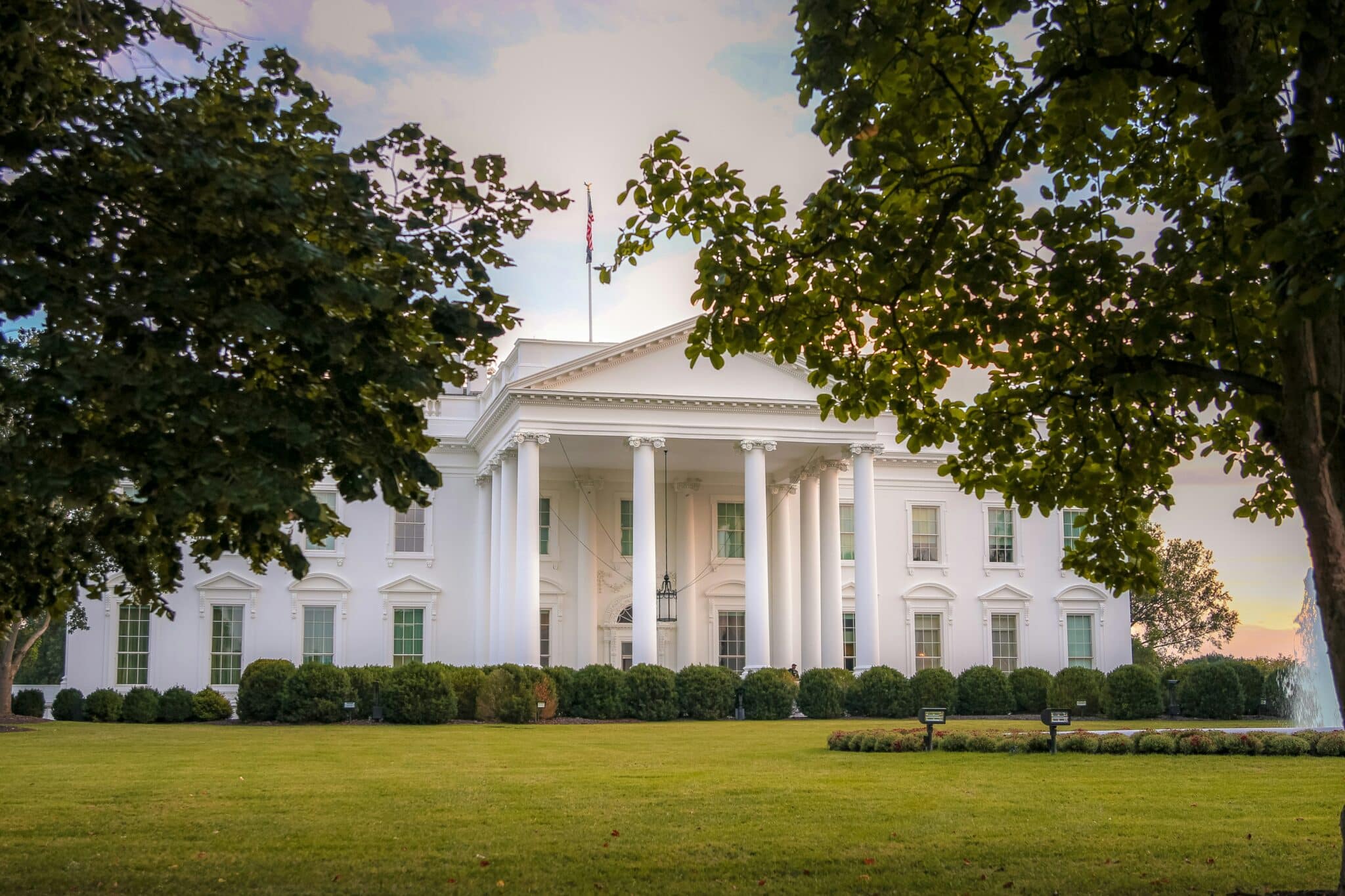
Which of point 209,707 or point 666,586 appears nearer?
point 209,707

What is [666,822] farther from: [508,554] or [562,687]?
[508,554]

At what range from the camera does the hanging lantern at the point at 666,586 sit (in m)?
38.4

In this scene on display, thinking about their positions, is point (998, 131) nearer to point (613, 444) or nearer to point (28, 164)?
point (28, 164)

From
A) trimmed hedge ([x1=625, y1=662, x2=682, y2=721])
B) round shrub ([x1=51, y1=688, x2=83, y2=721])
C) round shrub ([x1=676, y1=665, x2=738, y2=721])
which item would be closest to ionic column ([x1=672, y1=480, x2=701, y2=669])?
round shrub ([x1=676, y1=665, x2=738, y2=721])

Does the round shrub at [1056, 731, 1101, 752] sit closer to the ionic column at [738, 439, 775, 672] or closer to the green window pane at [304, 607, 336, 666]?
the ionic column at [738, 439, 775, 672]

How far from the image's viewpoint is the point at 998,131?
9.20m

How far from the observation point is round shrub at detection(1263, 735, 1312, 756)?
709 inches

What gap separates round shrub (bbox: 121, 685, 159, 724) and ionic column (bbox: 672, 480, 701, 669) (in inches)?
611

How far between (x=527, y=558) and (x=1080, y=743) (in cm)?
1732

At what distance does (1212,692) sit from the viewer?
109ft

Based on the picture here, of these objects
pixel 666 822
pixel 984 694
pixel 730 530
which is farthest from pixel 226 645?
pixel 666 822

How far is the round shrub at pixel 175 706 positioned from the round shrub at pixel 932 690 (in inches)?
742

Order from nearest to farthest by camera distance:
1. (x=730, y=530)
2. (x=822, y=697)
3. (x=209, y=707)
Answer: (x=209, y=707), (x=822, y=697), (x=730, y=530)

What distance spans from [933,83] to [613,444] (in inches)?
1086
